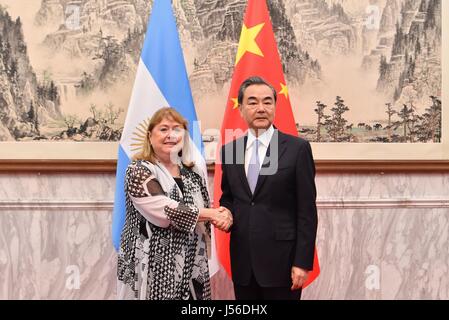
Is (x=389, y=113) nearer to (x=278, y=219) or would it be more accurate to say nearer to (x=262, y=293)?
(x=278, y=219)

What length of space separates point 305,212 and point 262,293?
438 millimetres

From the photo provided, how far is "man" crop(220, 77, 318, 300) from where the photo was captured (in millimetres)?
2590

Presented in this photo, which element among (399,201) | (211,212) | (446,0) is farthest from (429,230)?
(211,212)

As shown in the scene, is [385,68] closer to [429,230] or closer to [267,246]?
[429,230]

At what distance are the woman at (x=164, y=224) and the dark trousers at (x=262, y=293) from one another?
216 mm

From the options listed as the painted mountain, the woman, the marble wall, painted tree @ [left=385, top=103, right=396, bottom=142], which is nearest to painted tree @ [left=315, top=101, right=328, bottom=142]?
the painted mountain

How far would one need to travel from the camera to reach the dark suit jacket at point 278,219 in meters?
2.59

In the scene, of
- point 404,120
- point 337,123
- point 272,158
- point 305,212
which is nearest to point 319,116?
point 337,123

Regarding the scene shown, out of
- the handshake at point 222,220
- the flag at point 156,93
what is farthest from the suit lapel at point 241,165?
the flag at point 156,93

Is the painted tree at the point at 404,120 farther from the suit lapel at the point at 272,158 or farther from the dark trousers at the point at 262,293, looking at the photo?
the dark trousers at the point at 262,293

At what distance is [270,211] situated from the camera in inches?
103

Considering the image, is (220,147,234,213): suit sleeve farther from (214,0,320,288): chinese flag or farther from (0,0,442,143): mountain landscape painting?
(0,0,442,143): mountain landscape painting

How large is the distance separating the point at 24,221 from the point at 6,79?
0.96 m

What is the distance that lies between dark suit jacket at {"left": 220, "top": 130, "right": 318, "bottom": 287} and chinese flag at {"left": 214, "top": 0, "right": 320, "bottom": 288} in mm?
844
